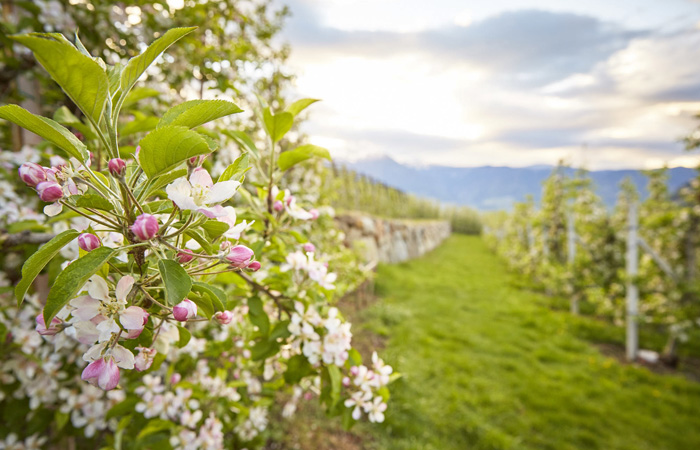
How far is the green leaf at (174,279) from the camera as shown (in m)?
0.46

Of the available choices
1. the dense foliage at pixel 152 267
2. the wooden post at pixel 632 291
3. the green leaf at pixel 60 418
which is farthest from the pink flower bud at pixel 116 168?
the wooden post at pixel 632 291

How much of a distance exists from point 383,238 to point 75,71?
35.8 ft

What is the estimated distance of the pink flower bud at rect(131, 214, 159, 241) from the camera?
45 centimetres

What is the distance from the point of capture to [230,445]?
212 centimetres

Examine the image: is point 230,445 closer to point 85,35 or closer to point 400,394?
point 400,394

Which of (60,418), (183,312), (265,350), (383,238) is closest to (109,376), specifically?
(183,312)

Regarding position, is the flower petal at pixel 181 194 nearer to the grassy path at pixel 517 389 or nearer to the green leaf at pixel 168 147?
the green leaf at pixel 168 147

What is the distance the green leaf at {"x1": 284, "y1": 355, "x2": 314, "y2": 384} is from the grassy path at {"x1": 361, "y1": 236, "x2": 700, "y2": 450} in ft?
8.02

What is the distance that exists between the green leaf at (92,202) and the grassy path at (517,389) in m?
3.23

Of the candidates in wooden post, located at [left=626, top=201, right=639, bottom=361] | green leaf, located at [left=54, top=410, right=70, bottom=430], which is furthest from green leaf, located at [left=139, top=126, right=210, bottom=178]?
wooden post, located at [left=626, top=201, right=639, bottom=361]

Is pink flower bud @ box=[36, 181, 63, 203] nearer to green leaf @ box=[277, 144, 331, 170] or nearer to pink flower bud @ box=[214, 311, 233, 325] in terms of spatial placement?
pink flower bud @ box=[214, 311, 233, 325]

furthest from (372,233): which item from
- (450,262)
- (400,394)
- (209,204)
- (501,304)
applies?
(209,204)

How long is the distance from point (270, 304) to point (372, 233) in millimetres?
8652

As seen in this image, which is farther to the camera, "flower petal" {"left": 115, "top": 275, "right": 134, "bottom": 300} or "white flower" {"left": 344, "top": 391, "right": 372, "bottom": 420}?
"white flower" {"left": 344, "top": 391, "right": 372, "bottom": 420}
